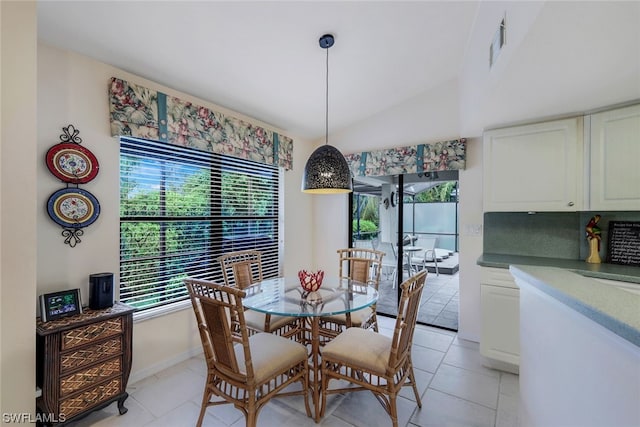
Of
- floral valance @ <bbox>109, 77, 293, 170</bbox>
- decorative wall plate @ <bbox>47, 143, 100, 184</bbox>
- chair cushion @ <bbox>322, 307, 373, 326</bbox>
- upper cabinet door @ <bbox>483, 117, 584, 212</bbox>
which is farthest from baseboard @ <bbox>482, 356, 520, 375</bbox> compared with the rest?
decorative wall plate @ <bbox>47, 143, 100, 184</bbox>

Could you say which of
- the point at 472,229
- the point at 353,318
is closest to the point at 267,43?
the point at 353,318

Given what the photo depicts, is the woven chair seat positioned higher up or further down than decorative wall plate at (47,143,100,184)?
further down

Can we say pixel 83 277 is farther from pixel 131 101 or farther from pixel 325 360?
pixel 325 360

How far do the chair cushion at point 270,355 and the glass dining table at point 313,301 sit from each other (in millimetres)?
189

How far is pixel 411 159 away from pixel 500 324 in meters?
2.00

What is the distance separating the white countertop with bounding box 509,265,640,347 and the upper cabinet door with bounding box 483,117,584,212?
156 centimetres

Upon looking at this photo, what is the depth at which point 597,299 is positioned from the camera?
2.74 ft

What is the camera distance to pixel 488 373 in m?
2.48

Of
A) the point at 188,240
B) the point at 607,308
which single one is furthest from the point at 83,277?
the point at 607,308

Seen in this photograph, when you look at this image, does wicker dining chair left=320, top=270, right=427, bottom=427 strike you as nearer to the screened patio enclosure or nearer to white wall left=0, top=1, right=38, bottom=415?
white wall left=0, top=1, right=38, bottom=415

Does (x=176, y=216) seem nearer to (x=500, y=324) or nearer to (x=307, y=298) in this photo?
(x=307, y=298)

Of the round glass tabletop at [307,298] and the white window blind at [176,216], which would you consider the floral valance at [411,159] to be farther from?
the round glass tabletop at [307,298]

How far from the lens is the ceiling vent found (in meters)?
1.64

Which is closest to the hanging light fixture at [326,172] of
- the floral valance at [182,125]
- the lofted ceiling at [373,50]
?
the lofted ceiling at [373,50]
